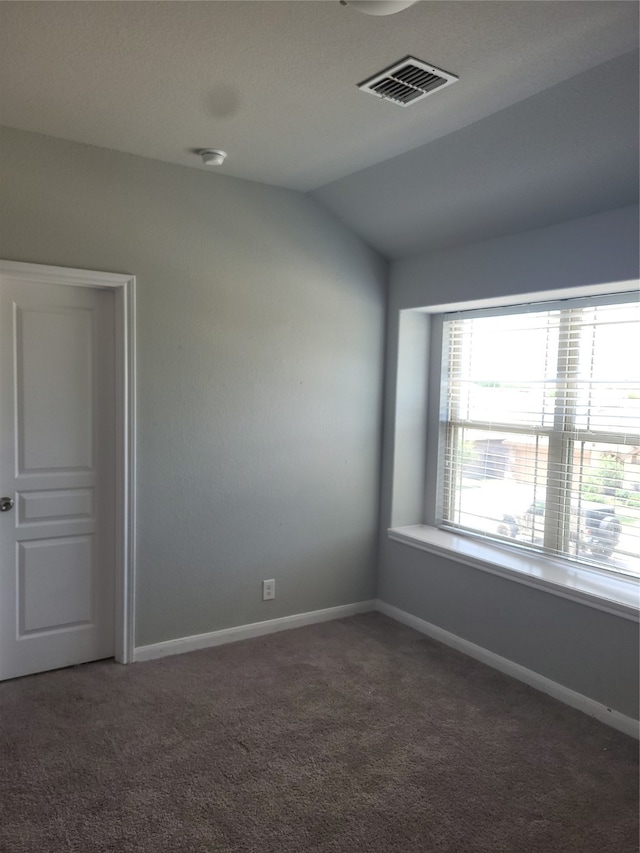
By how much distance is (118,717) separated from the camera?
9.34ft

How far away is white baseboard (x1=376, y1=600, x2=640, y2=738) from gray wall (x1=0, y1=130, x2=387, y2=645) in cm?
37

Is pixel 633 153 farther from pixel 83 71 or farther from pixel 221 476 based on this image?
pixel 221 476

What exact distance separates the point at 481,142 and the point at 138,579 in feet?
8.88

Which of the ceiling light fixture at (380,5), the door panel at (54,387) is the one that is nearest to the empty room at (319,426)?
the door panel at (54,387)

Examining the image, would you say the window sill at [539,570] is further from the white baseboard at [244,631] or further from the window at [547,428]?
the white baseboard at [244,631]

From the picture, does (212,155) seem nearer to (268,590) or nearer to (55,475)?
(55,475)

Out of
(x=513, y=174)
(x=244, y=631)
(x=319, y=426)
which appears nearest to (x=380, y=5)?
(x=513, y=174)

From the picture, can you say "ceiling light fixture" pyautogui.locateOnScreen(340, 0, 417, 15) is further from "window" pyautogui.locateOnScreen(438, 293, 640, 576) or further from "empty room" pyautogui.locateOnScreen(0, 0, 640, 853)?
"window" pyautogui.locateOnScreen(438, 293, 640, 576)

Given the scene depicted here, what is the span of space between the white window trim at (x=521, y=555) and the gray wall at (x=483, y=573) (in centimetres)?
5

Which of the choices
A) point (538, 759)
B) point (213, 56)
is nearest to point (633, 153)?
point (213, 56)

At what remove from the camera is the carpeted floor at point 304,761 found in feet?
7.11

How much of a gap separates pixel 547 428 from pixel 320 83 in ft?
6.85

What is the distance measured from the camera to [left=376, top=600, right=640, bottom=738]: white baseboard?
2846 mm

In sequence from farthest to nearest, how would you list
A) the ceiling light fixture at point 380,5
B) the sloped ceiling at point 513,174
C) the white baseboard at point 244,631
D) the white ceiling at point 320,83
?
the white baseboard at point 244,631 → the sloped ceiling at point 513,174 → the white ceiling at point 320,83 → the ceiling light fixture at point 380,5
